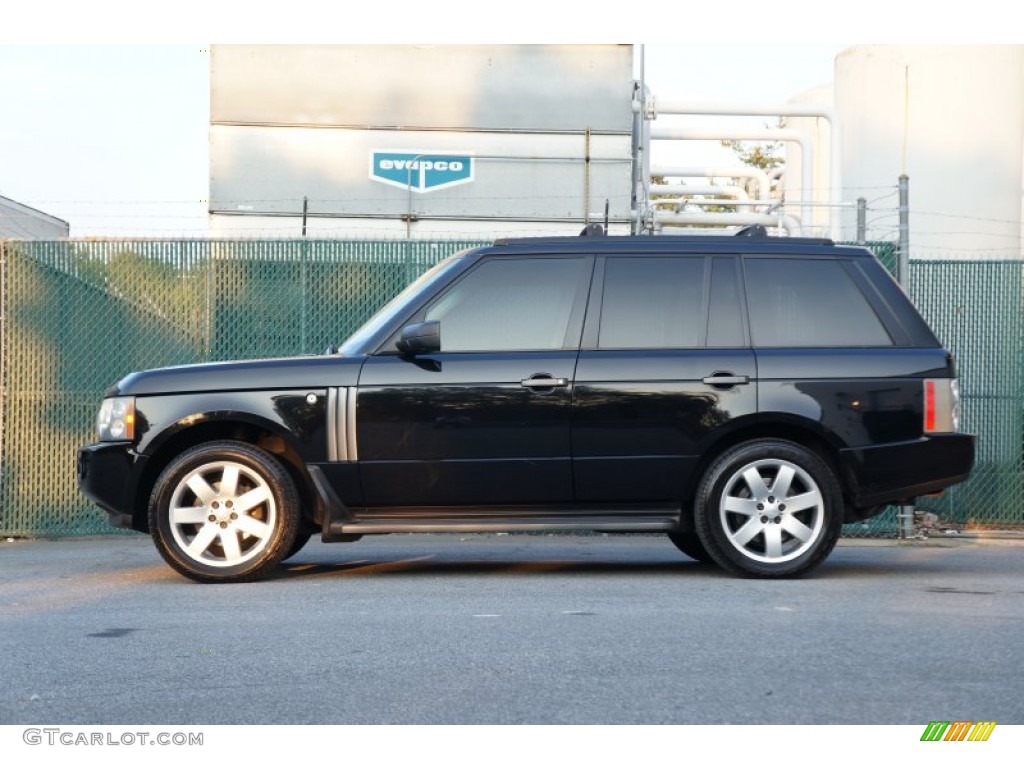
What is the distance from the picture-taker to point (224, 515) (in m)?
8.72

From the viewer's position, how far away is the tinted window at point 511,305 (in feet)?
29.1

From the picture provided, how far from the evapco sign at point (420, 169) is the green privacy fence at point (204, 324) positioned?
5.94 metres

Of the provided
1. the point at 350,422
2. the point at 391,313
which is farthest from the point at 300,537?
the point at 391,313

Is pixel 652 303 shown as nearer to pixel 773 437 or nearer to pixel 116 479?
pixel 773 437

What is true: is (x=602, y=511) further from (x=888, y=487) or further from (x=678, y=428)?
(x=888, y=487)

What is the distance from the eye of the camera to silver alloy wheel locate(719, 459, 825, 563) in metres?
8.66

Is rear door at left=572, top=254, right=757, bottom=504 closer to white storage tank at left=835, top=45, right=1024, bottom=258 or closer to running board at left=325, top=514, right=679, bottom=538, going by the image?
running board at left=325, top=514, right=679, bottom=538

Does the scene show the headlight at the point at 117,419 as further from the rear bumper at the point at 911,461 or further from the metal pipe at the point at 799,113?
the metal pipe at the point at 799,113

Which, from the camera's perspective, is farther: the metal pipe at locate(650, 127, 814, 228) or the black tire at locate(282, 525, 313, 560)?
the metal pipe at locate(650, 127, 814, 228)

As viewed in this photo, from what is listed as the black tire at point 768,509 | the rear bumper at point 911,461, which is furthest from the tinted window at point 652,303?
the rear bumper at point 911,461

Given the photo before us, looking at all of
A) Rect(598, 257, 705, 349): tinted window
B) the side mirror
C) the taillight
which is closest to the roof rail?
Rect(598, 257, 705, 349): tinted window

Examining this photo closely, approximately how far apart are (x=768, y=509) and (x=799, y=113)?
18.3 metres

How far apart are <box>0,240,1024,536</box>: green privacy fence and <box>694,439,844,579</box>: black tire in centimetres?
354

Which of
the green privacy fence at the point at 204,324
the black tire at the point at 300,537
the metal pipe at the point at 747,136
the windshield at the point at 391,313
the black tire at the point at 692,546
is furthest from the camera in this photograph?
the metal pipe at the point at 747,136
